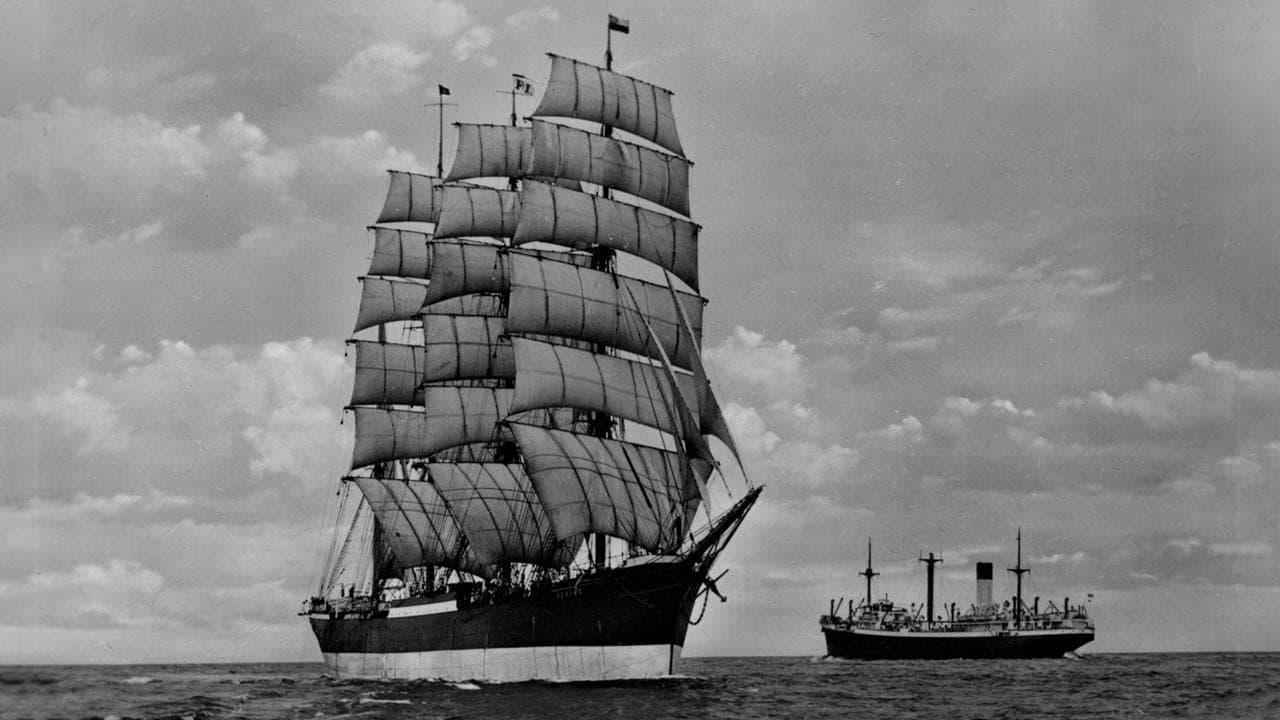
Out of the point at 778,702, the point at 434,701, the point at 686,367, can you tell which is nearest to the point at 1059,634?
the point at 686,367

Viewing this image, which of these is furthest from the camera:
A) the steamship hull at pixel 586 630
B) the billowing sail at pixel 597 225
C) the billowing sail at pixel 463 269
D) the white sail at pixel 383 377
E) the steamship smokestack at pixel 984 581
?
the steamship smokestack at pixel 984 581

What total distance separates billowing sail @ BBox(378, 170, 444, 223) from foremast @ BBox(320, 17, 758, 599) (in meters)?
7.04

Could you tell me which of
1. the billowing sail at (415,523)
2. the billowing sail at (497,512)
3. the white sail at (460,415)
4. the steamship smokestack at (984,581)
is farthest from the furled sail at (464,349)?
the steamship smokestack at (984,581)

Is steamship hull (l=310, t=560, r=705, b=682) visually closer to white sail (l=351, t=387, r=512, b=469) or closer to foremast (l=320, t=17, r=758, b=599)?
foremast (l=320, t=17, r=758, b=599)

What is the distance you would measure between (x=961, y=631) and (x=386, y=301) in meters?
65.4

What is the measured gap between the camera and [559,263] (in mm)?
65125

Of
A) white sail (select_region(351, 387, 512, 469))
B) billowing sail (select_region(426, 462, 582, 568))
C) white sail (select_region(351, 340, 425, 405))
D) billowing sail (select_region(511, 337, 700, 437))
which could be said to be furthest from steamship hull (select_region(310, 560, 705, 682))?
white sail (select_region(351, 340, 425, 405))

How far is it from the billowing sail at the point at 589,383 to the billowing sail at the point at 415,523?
14.6m

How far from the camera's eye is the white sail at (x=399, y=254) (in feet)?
285

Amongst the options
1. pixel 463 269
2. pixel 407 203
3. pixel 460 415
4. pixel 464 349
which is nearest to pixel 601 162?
pixel 463 269

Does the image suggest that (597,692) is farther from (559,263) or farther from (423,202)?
(423,202)

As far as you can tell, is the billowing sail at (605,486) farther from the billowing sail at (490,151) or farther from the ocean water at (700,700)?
the billowing sail at (490,151)

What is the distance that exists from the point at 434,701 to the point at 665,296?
84.5 feet

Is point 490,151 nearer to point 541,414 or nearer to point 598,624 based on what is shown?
point 541,414
